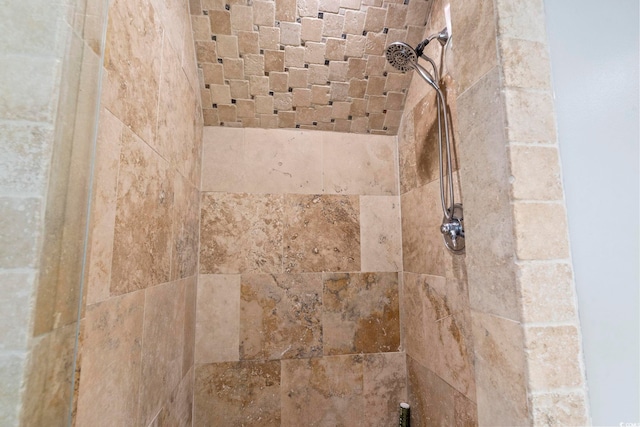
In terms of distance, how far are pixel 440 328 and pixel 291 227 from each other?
866 millimetres

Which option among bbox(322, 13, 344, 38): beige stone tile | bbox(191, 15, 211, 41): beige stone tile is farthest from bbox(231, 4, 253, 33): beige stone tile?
bbox(322, 13, 344, 38): beige stone tile

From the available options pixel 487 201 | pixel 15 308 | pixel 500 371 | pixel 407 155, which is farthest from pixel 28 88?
pixel 407 155

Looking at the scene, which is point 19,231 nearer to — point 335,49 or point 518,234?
point 518,234

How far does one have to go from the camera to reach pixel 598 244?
2.08 feet

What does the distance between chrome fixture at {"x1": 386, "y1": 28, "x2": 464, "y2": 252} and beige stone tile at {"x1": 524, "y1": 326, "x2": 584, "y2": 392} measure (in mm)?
634

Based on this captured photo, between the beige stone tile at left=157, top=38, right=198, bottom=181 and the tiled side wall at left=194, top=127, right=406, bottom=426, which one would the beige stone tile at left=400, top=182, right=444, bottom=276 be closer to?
the tiled side wall at left=194, top=127, right=406, bottom=426

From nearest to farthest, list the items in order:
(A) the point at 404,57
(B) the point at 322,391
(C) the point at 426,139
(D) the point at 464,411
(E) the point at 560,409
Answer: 1. (E) the point at 560,409
2. (D) the point at 464,411
3. (A) the point at 404,57
4. (C) the point at 426,139
5. (B) the point at 322,391

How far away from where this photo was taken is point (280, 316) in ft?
5.46

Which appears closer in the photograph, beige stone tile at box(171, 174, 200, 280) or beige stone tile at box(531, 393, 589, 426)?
beige stone tile at box(531, 393, 589, 426)

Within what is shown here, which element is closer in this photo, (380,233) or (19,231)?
(19,231)

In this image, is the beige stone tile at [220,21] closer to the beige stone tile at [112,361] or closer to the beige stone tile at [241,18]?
Answer: the beige stone tile at [241,18]

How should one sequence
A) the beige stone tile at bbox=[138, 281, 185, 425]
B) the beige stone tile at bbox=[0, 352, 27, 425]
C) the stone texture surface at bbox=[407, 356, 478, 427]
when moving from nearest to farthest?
the beige stone tile at bbox=[0, 352, 27, 425], the beige stone tile at bbox=[138, 281, 185, 425], the stone texture surface at bbox=[407, 356, 478, 427]

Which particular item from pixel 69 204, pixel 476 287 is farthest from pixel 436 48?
pixel 69 204

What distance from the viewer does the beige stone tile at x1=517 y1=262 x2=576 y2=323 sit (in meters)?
0.58
